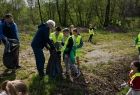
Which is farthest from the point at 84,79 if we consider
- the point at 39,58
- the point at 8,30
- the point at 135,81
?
the point at 135,81

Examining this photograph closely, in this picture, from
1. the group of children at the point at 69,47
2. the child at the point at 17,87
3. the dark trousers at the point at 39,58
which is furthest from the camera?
the group of children at the point at 69,47

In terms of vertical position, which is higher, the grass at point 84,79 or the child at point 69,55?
the child at point 69,55

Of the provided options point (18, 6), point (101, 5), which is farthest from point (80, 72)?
point (18, 6)

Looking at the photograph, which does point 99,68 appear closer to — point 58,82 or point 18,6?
point 58,82

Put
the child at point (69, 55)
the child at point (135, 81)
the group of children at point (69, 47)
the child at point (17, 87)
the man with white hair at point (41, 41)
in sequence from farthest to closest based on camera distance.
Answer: the group of children at point (69, 47) < the child at point (69, 55) < the man with white hair at point (41, 41) < the child at point (135, 81) < the child at point (17, 87)

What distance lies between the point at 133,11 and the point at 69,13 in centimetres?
970

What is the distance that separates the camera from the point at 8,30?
15625 mm

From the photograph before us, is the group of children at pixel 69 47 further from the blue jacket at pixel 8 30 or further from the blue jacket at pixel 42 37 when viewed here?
the blue jacket at pixel 8 30

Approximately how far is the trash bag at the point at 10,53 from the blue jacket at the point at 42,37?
1252mm

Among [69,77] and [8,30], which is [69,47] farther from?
[8,30]

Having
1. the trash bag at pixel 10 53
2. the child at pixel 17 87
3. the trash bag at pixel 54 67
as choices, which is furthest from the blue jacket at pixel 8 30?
the child at pixel 17 87

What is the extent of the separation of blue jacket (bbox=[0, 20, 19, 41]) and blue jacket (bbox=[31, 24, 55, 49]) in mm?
1280

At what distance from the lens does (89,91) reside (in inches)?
594

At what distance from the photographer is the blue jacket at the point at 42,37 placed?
47.0ft
